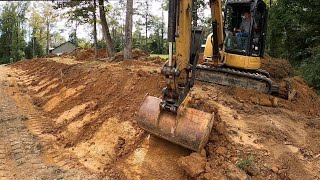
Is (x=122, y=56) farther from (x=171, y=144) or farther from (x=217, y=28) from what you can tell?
(x=171, y=144)

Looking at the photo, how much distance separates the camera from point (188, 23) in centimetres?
543

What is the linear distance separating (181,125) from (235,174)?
1166 millimetres

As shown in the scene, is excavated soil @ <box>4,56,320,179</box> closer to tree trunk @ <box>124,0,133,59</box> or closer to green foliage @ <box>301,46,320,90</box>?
green foliage @ <box>301,46,320,90</box>

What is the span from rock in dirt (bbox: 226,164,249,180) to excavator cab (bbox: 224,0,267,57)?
15.1 feet

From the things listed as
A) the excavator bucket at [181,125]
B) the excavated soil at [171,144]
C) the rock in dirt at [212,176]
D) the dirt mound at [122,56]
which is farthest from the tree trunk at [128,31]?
the rock in dirt at [212,176]

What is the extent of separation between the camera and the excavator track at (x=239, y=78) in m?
9.05

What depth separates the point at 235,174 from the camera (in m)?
5.31

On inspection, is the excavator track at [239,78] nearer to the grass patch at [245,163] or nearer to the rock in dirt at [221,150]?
the rock in dirt at [221,150]

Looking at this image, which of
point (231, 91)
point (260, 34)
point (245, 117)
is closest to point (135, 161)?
point (245, 117)

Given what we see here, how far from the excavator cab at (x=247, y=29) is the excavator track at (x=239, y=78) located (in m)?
0.59

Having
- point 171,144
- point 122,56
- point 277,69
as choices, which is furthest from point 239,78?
point 122,56

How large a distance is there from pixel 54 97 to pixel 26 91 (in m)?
3.38

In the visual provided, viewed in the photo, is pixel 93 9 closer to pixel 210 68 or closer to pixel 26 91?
pixel 26 91

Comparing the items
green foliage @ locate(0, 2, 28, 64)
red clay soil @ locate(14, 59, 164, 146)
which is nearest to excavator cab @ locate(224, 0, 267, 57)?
red clay soil @ locate(14, 59, 164, 146)
